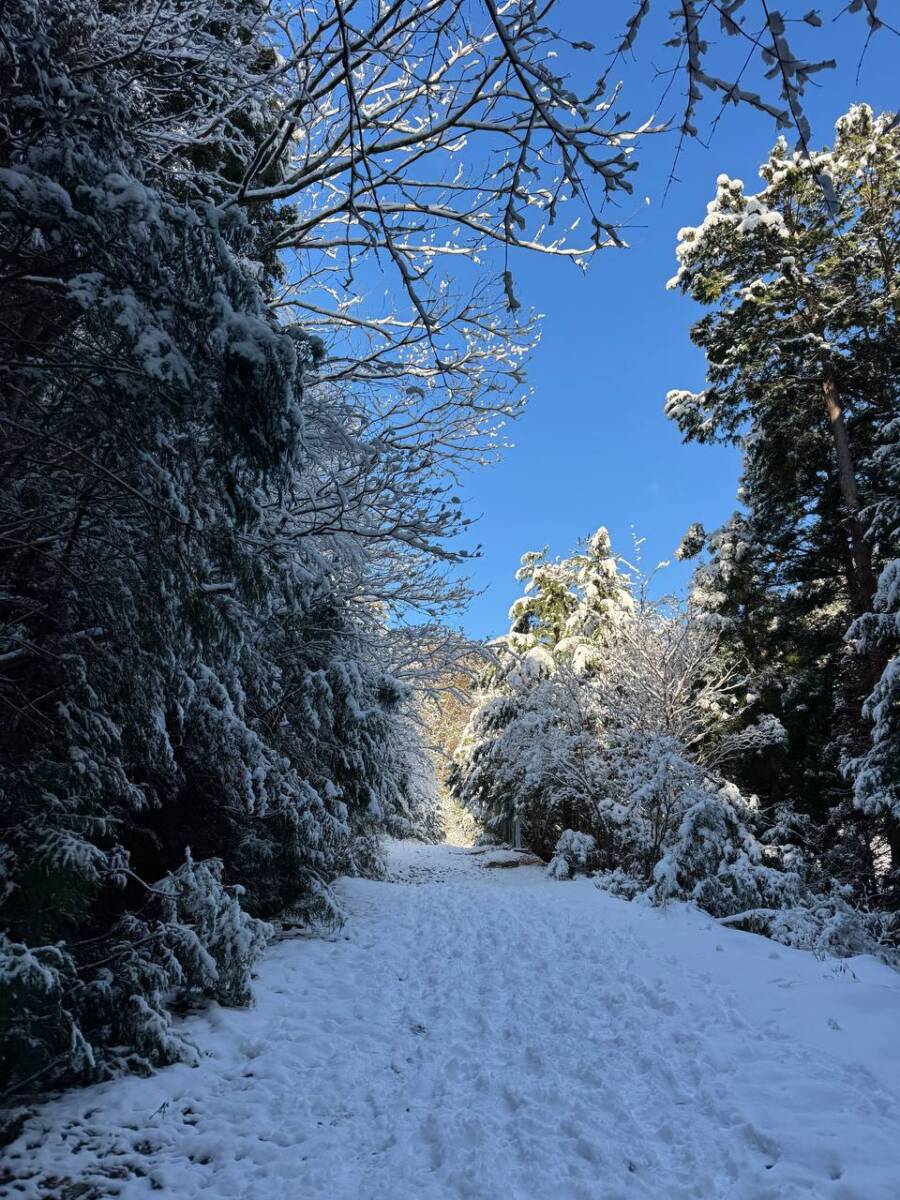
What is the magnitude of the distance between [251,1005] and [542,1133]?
7.42 feet

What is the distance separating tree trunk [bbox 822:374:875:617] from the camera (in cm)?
1045

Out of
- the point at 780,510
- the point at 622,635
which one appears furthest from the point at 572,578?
the point at 780,510

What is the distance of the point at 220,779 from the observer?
4.87 m

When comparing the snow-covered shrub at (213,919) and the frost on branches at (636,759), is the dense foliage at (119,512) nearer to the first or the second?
the snow-covered shrub at (213,919)

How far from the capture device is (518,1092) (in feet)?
11.0

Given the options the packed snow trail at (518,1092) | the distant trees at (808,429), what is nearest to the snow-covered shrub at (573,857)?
the distant trees at (808,429)

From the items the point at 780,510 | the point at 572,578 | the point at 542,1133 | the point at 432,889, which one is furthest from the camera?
the point at 572,578

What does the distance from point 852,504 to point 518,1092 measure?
34.0 feet

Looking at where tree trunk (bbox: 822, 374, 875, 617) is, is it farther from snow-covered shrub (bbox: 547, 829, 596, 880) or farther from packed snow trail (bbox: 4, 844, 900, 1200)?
packed snow trail (bbox: 4, 844, 900, 1200)

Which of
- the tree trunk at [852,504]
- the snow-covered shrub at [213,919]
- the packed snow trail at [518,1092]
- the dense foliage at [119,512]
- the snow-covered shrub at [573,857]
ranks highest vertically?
the tree trunk at [852,504]

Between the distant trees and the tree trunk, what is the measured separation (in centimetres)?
3

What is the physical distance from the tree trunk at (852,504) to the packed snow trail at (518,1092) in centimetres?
697

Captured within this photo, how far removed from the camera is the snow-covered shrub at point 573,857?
1216 centimetres

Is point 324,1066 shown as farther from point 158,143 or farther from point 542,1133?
point 158,143
